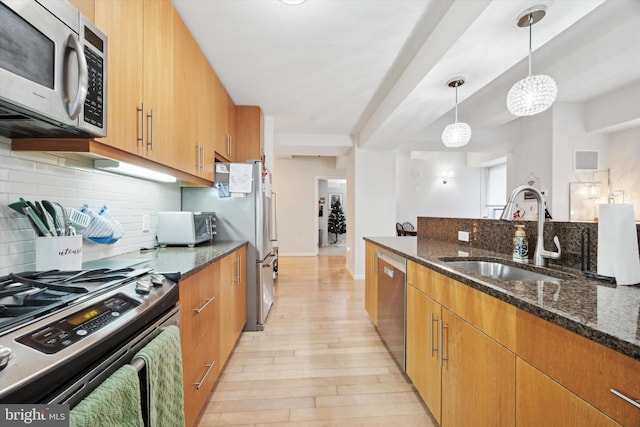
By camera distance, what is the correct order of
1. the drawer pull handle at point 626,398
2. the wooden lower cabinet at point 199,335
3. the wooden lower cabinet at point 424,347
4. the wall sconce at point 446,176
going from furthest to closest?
the wall sconce at point 446,176 < the wooden lower cabinet at point 424,347 < the wooden lower cabinet at point 199,335 < the drawer pull handle at point 626,398

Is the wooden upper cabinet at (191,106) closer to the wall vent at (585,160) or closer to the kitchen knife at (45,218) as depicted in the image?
the kitchen knife at (45,218)

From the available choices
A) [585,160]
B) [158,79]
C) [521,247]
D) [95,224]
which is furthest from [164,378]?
[585,160]

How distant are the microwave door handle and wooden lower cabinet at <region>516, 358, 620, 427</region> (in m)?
1.66

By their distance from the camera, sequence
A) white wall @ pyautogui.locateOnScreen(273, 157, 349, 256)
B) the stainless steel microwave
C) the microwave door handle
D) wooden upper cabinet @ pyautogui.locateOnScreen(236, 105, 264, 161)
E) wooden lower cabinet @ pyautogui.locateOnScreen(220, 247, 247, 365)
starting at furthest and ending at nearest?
white wall @ pyautogui.locateOnScreen(273, 157, 349, 256) < wooden upper cabinet @ pyautogui.locateOnScreen(236, 105, 264, 161) < wooden lower cabinet @ pyautogui.locateOnScreen(220, 247, 247, 365) < the microwave door handle < the stainless steel microwave

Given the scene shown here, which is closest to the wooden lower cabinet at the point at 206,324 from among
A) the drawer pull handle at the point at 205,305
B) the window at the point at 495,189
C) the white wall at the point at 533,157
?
the drawer pull handle at the point at 205,305

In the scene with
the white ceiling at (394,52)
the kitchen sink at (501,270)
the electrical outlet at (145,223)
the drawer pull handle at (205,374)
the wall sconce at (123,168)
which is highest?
the white ceiling at (394,52)

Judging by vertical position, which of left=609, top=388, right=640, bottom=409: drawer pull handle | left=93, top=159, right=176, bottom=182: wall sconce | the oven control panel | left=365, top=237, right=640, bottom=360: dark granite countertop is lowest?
left=609, top=388, right=640, bottom=409: drawer pull handle

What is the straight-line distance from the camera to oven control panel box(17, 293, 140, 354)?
0.62 meters

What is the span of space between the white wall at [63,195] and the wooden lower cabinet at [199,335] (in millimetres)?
620

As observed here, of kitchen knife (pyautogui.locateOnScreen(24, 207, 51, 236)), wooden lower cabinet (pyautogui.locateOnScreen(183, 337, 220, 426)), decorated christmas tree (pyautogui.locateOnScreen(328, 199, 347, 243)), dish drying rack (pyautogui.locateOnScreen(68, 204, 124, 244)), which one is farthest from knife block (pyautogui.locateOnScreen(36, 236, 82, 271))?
decorated christmas tree (pyautogui.locateOnScreen(328, 199, 347, 243))

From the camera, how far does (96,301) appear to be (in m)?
0.84

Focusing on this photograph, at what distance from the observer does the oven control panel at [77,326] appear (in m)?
0.62

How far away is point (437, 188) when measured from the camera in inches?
327

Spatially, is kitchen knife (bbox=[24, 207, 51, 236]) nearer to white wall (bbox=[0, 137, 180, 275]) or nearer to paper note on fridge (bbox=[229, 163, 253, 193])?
white wall (bbox=[0, 137, 180, 275])
